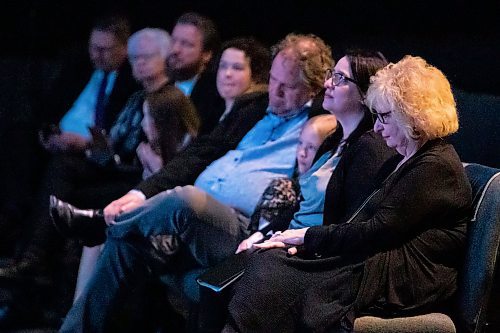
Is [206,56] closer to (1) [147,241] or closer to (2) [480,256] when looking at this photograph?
(1) [147,241]

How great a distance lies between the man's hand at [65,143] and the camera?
4527 millimetres

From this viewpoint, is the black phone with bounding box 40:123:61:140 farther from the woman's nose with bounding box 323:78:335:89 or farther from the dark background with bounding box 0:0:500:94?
the woman's nose with bounding box 323:78:335:89

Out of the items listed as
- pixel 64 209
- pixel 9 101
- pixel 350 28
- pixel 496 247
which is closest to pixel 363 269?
pixel 496 247

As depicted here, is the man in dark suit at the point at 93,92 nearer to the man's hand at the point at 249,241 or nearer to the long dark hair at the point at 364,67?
the man's hand at the point at 249,241

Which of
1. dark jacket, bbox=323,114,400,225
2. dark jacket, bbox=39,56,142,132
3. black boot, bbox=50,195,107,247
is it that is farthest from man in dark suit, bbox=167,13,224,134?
dark jacket, bbox=323,114,400,225

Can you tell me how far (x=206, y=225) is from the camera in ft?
11.1

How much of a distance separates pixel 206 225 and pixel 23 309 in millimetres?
1184

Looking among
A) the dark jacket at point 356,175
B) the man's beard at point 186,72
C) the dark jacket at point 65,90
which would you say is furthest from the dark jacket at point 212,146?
the dark jacket at point 65,90

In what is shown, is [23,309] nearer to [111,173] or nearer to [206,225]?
[111,173]

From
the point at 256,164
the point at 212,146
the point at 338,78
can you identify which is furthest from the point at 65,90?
the point at 338,78

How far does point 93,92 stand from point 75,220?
1232 mm

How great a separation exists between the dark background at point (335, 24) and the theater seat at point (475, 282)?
3.61 feet

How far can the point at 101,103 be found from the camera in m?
4.66

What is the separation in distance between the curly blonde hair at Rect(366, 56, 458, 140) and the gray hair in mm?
1755
